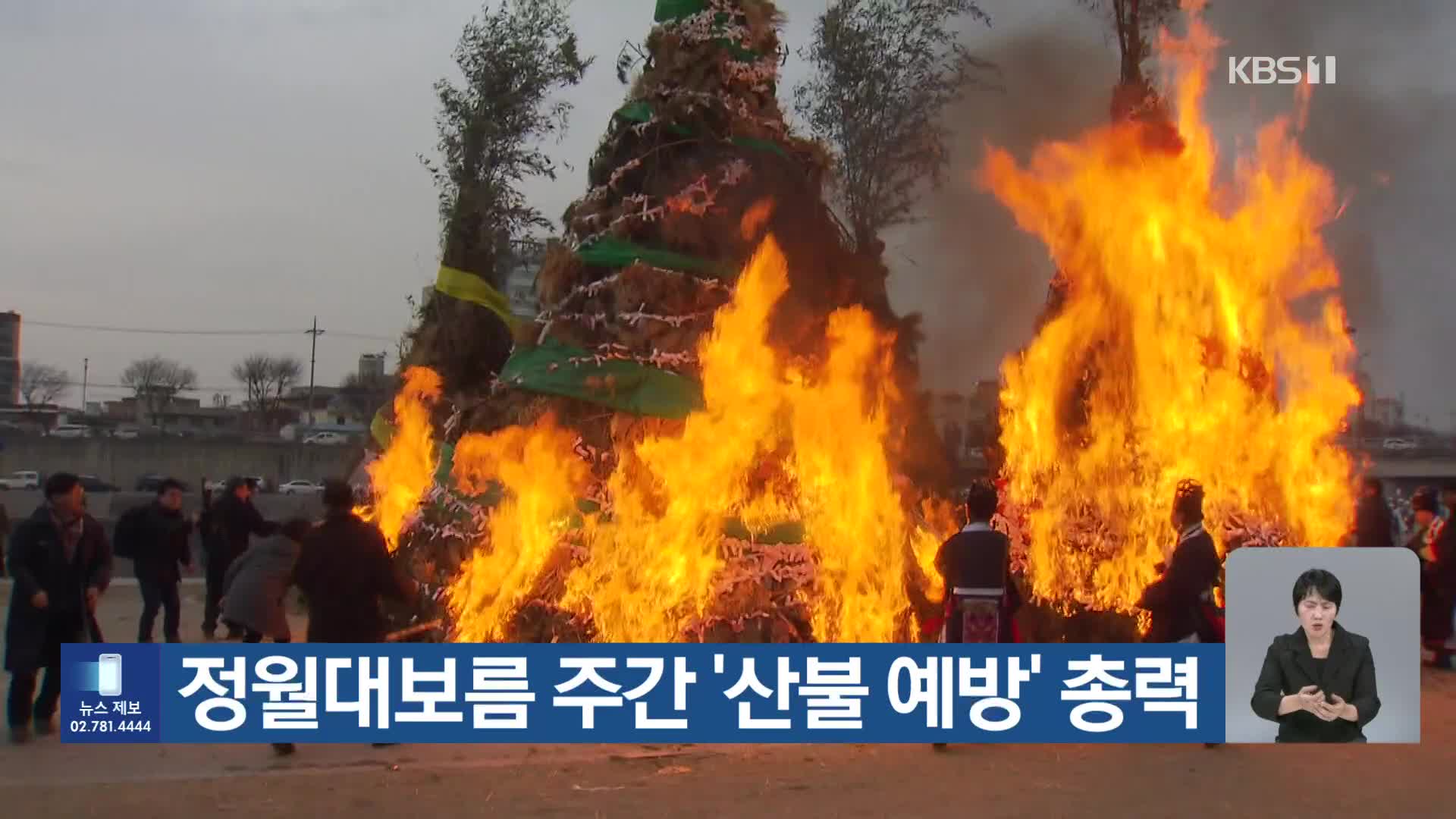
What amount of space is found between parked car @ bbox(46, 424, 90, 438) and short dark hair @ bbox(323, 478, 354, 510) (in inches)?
1471

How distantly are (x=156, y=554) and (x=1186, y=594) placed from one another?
700 centimetres

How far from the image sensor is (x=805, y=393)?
751 cm

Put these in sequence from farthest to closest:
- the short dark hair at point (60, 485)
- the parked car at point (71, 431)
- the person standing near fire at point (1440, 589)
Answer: the parked car at point (71, 431) → the person standing near fire at point (1440, 589) → the short dark hair at point (60, 485)

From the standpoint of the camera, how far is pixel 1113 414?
8.30 m

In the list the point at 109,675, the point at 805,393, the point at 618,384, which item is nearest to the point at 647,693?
the point at 618,384

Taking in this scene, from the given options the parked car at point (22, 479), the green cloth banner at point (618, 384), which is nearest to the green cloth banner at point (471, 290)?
the green cloth banner at point (618, 384)

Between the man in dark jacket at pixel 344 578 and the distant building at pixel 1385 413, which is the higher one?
the distant building at pixel 1385 413

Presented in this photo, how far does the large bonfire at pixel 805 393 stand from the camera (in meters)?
7.30

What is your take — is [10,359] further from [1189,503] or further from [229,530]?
[1189,503]

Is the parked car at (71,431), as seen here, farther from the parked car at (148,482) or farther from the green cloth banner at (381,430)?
the green cloth banner at (381,430)

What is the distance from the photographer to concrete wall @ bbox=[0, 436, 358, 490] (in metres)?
38.2

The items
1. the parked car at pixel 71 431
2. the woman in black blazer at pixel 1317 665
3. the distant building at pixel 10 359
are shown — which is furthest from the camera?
the distant building at pixel 10 359

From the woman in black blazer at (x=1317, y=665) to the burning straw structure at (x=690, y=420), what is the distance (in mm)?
2331

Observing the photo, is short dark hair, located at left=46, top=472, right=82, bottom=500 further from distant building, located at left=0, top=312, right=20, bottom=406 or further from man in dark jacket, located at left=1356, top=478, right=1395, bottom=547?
distant building, located at left=0, top=312, right=20, bottom=406
